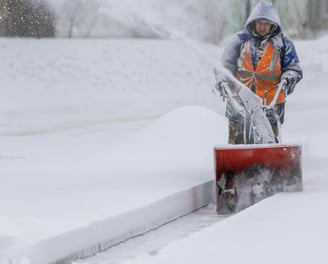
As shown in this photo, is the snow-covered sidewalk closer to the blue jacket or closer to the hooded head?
the blue jacket

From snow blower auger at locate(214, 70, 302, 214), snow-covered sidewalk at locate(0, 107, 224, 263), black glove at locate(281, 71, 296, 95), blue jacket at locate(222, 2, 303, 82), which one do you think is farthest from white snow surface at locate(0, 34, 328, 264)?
blue jacket at locate(222, 2, 303, 82)

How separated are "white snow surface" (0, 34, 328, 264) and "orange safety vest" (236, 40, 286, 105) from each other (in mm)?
896

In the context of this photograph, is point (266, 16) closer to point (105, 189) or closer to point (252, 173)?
point (252, 173)

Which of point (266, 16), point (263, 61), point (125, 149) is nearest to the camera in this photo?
point (266, 16)

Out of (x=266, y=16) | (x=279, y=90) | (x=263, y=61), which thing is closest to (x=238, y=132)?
(x=279, y=90)

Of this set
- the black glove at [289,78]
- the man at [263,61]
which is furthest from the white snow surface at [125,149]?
the black glove at [289,78]

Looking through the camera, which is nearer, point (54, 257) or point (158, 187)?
point (54, 257)

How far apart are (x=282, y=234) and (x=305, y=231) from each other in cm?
16

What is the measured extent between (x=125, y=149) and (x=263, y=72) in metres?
3.02

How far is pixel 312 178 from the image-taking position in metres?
9.39

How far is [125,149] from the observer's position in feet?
38.2

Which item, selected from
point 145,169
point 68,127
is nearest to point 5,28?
point 68,127

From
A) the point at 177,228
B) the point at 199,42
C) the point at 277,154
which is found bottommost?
the point at 177,228

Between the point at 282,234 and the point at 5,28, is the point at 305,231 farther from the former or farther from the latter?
the point at 5,28
